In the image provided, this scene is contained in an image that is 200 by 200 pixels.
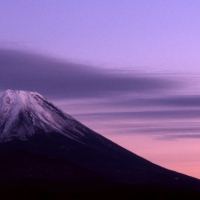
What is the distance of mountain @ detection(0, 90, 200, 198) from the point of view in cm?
9444

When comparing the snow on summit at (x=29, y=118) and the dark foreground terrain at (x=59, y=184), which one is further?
the snow on summit at (x=29, y=118)

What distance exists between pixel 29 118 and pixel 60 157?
49.3 ft

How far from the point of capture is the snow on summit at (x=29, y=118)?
4469 inches

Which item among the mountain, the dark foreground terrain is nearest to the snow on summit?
the mountain

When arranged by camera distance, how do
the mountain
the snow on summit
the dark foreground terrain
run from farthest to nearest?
the snow on summit
the mountain
the dark foreground terrain

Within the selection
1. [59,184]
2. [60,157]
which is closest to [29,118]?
[60,157]

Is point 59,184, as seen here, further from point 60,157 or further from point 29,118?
point 29,118

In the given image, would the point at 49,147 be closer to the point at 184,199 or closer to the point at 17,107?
the point at 17,107

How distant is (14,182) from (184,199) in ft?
81.9

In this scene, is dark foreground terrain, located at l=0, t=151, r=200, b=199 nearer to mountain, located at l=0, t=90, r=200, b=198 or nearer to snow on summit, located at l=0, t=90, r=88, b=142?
mountain, located at l=0, t=90, r=200, b=198

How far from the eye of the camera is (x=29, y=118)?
384ft

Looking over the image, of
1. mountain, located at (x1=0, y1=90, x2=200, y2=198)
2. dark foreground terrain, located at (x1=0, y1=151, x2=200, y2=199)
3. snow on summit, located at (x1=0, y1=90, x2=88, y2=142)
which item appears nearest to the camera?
dark foreground terrain, located at (x1=0, y1=151, x2=200, y2=199)

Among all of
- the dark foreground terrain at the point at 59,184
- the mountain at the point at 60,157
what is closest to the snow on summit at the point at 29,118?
the mountain at the point at 60,157

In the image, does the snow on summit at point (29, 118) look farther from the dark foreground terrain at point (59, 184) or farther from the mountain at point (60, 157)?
the dark foreground terrain at point (59, 184)
